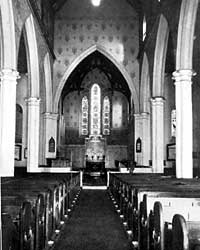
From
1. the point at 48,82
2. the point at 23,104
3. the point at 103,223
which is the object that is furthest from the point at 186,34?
the point at 23,104

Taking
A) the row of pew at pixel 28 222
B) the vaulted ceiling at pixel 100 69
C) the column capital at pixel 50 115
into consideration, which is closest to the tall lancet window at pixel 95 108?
the vaulted ceiling at pixel 100 69

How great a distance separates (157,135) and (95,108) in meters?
15.4

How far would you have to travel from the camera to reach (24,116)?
2361 cm

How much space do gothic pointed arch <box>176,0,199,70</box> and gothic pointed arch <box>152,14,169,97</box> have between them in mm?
3457

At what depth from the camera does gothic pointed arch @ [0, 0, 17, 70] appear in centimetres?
1249

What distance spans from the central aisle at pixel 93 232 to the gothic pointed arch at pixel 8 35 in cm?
623

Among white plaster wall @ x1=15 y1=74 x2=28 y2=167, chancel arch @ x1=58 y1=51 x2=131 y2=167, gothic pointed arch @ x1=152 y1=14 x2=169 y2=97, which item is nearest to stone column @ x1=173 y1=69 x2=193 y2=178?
gothic pointed arch @ x1=152 y1=14 x2=169 y2=97

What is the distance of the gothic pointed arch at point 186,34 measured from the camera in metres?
12.8

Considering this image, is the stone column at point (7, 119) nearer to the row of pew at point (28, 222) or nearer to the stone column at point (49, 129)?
the row of pew at point (28, 222)

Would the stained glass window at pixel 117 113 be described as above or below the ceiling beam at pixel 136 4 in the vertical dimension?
below

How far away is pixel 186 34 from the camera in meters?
13.2

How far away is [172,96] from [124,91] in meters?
10.4

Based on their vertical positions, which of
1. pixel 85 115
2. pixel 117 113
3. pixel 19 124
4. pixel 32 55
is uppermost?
pixel 32 55

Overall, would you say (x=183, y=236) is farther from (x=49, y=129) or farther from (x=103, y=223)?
(x=49, y=129)
